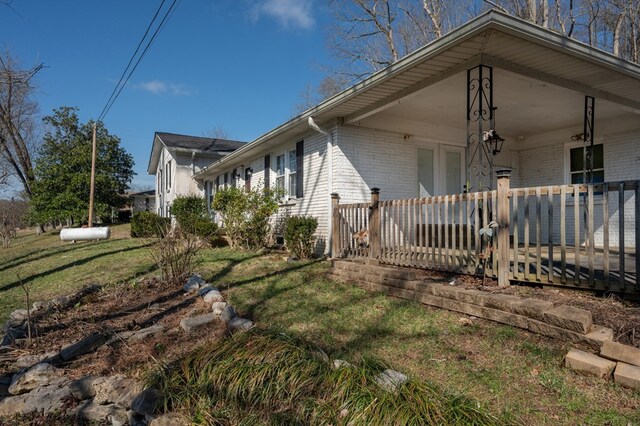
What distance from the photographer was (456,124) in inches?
376

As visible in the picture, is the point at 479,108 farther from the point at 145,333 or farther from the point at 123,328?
the point at 123,328

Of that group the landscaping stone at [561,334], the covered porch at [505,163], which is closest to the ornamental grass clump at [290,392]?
the landscaping stone at [561,334]

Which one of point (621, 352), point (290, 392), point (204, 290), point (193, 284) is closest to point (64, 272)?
point (193, 284)

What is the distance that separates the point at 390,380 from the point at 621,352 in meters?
1.70

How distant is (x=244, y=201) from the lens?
1038cm

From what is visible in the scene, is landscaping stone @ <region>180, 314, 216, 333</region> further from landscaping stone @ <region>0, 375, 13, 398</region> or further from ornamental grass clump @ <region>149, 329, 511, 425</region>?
landscaping stone @ <region>0, 375, 13, 398</region>

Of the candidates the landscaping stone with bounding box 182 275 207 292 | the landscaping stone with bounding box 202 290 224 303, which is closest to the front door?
the landscaping stone with bounding box 182 275 207 292

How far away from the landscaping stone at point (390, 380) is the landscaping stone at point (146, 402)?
155 centimetres

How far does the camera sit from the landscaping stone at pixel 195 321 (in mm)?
4320

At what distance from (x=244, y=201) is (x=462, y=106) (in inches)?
Answer: 222

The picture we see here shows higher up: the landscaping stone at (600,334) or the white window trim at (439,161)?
the white window trim at (439,161)

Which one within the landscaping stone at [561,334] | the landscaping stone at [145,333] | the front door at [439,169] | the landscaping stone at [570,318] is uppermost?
the front door at [439,169]

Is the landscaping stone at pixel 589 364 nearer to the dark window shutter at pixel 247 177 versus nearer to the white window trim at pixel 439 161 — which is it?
the white window trim at pixel 439 161

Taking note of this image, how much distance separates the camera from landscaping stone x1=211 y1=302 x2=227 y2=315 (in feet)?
15.7
